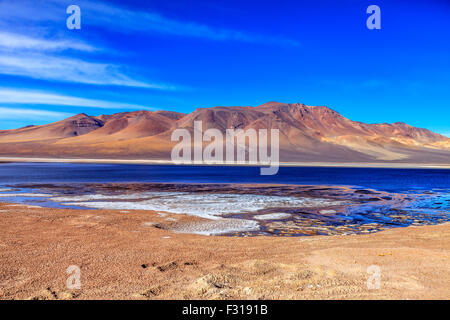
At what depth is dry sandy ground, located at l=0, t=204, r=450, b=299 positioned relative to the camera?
6.26 m

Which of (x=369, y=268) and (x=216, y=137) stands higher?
(x=216, y=137)

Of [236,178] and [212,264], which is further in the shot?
[236,178]

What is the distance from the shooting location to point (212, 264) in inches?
323

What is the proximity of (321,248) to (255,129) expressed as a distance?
176 metres

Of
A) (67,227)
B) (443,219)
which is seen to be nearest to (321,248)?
(67,227)

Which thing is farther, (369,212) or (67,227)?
(369,212)

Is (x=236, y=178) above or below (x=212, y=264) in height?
below

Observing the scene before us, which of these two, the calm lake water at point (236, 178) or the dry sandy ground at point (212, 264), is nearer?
the dry sandy ground at point (212, 264)

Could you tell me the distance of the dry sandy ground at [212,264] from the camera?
6.26m

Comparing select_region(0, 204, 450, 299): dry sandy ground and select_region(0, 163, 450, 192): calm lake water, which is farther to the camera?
select_region(0, 163, 450, 192): calm lake water

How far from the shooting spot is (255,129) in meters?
184

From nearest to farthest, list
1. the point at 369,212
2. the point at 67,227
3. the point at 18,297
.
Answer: the point at 18,297 → the point at 67,227 → the point at 369,212
